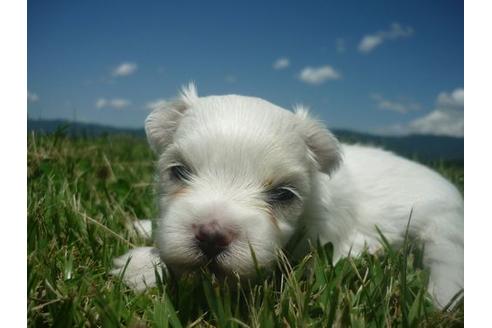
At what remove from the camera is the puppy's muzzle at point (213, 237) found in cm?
198

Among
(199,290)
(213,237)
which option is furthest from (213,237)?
(199,290)

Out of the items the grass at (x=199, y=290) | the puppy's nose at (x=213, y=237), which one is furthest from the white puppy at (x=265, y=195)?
the grass at (x=199, y=290)

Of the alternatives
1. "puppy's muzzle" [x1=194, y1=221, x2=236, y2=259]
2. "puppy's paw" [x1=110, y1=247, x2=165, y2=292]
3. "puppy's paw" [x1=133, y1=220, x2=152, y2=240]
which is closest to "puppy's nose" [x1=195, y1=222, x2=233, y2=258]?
"puppy's muzzle" [x1=194, y1=221, x2=236, y2=259]

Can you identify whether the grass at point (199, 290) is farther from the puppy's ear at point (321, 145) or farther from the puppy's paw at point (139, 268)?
the puppy's ear at point (321, 145)

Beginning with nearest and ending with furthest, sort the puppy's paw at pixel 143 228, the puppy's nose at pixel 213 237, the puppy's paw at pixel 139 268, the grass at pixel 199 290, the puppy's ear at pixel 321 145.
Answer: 1. the grass at pixel 199 290
2. the puppy's nose at pixel 213 237
3. the puppy's paw at pixel 139 268
4. the puppy's ear at pixel 321 145
5. the puppy's paw at pixel 143 228

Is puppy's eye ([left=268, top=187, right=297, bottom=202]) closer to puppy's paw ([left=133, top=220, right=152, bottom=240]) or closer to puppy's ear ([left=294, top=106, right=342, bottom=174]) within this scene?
puppy's ear ([left=294, top=106, right=342, bottom=174])

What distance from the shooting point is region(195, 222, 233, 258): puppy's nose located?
1.98 meters

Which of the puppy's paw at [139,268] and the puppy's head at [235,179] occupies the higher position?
the puppy's head at [235,179]

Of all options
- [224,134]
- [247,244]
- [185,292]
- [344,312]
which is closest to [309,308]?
[344,312]

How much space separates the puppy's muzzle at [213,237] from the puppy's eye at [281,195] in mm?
396

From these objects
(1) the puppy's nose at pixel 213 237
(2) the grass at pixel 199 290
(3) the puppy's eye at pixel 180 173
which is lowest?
(2) the grass at pixel 199 290

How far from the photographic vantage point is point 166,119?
2.81 meters
